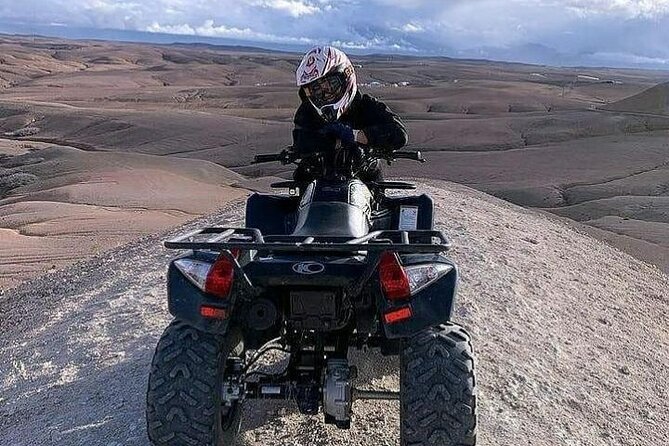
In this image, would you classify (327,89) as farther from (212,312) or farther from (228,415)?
(228,415)

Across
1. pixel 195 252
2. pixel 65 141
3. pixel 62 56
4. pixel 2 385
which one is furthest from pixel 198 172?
pixel 62 56

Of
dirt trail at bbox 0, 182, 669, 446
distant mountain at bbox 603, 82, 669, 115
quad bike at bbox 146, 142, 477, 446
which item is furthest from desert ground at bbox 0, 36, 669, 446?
distant mountain at bbox 603, 82, 669, 115

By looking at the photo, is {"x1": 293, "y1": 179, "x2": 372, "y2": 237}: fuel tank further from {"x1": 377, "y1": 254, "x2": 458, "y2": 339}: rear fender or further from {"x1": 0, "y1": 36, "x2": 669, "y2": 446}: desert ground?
{"x1": 0, "y1": 36, "x2": 669, "y2": 446}: desert ground

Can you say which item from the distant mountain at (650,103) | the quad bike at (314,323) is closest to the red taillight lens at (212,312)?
the quad bike at (314,323)

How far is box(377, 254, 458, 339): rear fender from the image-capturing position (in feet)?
11.1

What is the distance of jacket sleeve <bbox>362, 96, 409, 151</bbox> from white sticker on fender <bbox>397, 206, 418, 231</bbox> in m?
0.38

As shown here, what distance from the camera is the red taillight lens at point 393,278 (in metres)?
3.29

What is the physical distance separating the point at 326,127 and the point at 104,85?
75580mm

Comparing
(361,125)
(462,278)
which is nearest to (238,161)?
(462,278)

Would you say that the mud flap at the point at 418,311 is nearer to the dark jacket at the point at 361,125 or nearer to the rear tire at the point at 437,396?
the rear tire at the point at 437,396

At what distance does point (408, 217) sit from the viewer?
4938mm

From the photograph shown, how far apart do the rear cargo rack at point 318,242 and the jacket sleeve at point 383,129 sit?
134 centimetres

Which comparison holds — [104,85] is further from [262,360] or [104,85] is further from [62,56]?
[262,360]

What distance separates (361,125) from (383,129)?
45 cm
